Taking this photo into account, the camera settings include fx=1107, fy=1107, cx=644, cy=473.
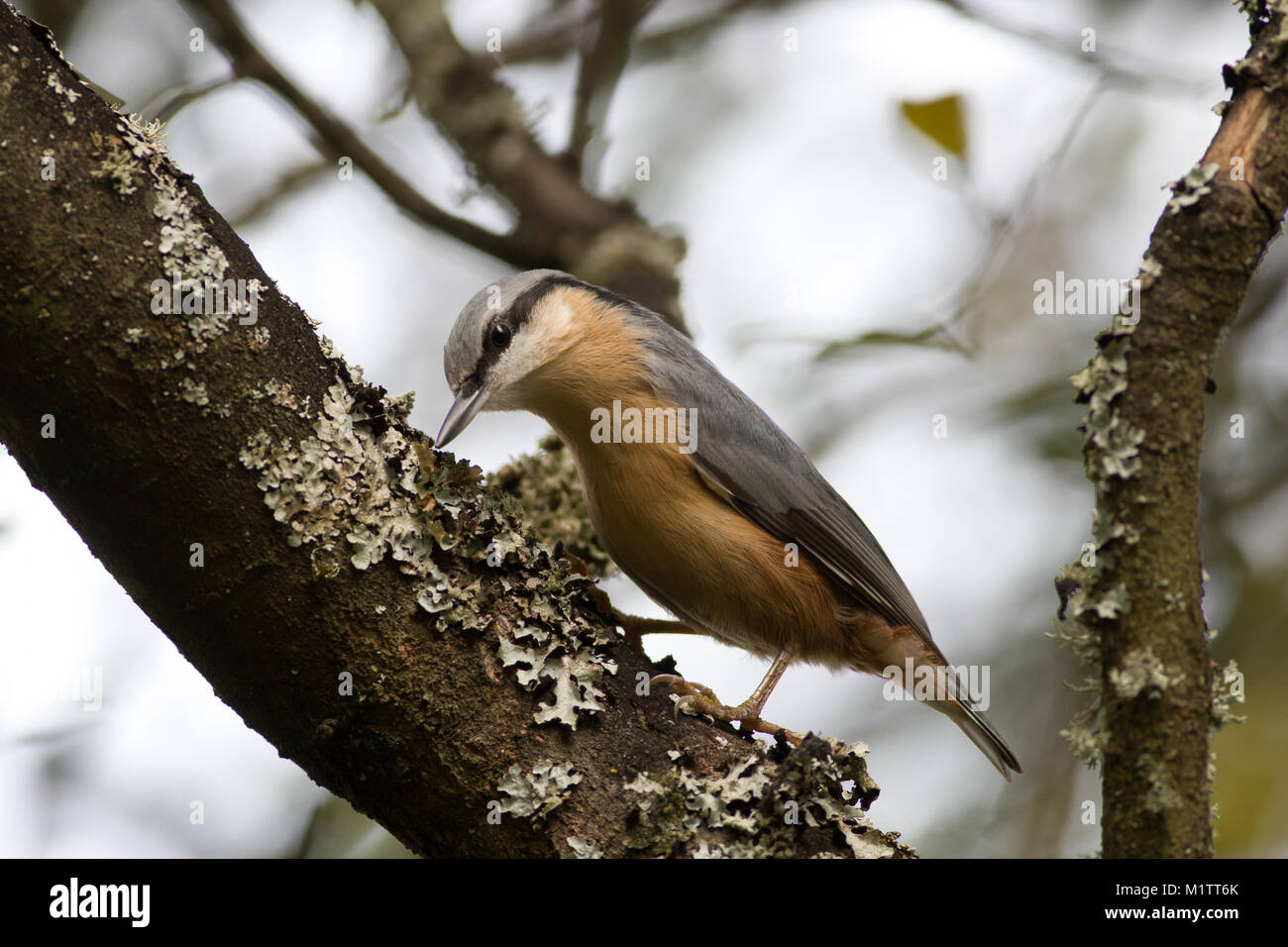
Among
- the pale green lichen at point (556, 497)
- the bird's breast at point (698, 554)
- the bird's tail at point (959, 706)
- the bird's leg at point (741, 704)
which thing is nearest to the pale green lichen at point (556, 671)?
the bird's leg at point (741, 704)

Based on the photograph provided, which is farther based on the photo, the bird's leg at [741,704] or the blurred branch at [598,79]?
the blurred branch at [598,79]

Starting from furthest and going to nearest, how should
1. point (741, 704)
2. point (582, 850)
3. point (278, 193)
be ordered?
point (278, 193)
point (741, 704)
point (582, 850)

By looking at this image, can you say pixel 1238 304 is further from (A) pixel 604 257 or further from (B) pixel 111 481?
(A) pixel 604 257

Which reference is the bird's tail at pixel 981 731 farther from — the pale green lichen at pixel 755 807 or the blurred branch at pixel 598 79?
the blurred branch at pixel 598 79

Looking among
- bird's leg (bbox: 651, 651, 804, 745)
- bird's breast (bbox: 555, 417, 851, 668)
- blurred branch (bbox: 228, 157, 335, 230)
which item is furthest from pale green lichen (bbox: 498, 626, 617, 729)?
blurred branch (bbox: 228, 157, 335, 230)

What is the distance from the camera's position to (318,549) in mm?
2252

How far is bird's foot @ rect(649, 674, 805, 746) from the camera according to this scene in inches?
104

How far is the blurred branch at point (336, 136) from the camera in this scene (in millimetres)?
3949

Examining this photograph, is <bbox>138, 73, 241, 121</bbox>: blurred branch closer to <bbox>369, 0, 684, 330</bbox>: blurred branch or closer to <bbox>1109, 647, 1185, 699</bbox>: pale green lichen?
<bbox>369, 0, 684, 330</bbox>: blurred branch

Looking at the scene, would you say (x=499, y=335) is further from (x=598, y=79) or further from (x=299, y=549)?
(x=299, y=549)

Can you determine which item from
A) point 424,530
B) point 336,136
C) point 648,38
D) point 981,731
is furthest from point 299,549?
point 648,38

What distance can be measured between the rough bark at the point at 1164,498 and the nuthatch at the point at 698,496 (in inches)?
59.7

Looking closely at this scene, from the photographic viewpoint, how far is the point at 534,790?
7.57ft

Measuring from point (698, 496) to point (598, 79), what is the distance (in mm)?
1802
